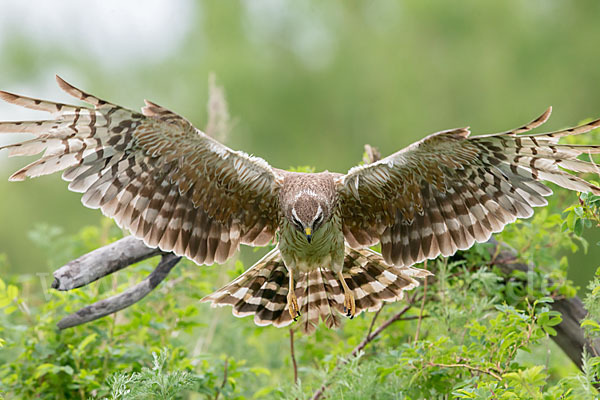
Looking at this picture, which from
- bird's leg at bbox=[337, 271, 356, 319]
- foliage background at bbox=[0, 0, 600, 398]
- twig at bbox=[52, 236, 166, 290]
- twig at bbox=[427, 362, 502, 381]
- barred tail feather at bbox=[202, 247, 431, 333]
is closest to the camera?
twig at bbox=[427, 362, 502, 381]

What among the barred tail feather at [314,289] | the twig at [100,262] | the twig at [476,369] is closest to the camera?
the twig at [476,369]

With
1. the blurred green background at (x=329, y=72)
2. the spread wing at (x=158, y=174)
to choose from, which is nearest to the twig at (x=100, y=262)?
the spread wing at (x=158, y=174)

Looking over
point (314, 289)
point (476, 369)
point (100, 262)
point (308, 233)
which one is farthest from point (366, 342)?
point (100, 262)

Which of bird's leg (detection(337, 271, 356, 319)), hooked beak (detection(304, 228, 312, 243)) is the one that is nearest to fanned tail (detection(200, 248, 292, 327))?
bird's leg (detection(337, 271, 356, 319))

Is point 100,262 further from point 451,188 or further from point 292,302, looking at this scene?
point 451,188

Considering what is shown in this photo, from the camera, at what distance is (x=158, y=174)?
11.7 ft

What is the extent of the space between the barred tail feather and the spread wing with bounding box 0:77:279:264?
0.22 metres

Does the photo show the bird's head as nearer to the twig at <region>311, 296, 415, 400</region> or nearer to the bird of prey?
the bird of prey

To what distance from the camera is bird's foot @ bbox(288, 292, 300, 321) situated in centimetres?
369

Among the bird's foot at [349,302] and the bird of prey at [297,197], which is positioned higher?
the bird of prey at [297,197]

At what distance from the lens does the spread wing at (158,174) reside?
3217mm

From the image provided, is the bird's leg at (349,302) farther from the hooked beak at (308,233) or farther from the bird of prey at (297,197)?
the hooked beak at (308,233)

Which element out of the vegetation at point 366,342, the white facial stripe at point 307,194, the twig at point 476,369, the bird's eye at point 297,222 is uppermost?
the white facial stripe at point 307,194

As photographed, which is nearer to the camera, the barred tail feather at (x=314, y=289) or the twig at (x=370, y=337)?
the twig at (x=370, y=337)
